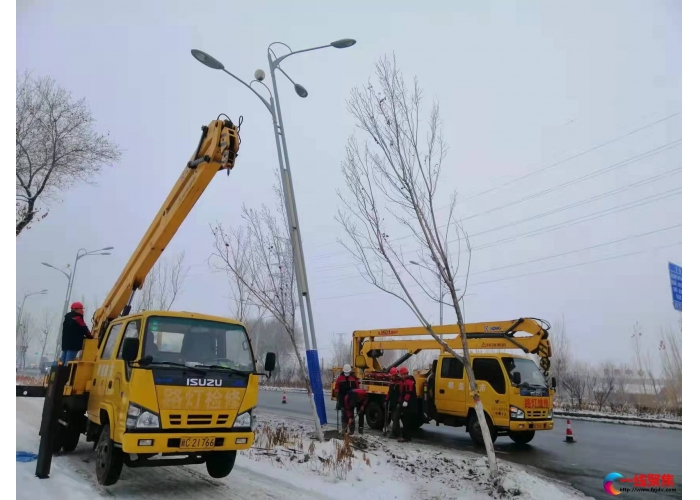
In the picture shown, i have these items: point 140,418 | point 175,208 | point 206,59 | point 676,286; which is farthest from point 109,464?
point 676,286

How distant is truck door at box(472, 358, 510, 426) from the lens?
11.9 metres

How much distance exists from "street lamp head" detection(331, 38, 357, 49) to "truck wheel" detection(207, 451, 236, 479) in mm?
8128

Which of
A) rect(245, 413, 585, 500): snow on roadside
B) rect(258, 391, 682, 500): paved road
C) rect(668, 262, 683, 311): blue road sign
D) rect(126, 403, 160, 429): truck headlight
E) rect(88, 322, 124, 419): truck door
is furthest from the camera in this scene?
rect(668, 262, 683, 311): blue road sign

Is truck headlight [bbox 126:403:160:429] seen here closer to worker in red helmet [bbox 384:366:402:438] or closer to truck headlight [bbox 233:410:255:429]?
truck headlight [bbox 233:410:255:429]

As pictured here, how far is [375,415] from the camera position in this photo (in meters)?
14.9

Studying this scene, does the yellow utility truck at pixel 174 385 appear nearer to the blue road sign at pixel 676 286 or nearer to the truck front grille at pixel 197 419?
the truck front grille at pixel 197 419

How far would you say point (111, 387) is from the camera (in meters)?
7.03

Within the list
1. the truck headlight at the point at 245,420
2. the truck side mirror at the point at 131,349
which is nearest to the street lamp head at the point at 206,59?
the truck side mirror at the point at 131,349

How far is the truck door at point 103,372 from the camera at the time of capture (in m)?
7.32

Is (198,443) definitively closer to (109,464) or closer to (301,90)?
(109,464)

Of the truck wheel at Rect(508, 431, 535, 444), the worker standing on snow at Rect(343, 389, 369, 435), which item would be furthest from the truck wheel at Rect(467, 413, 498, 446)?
the worker standing on snow at Rect(343, 389, 369, 435)

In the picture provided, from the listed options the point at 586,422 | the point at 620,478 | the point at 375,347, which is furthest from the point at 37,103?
the point at 586,422

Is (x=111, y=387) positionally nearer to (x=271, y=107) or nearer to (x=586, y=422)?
(x=271, y=107)

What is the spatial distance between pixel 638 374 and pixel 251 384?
28008 millimetres
